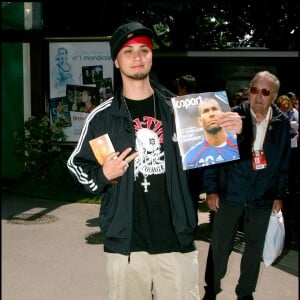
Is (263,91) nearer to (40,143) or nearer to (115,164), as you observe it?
(115,164)

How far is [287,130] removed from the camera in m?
3.83

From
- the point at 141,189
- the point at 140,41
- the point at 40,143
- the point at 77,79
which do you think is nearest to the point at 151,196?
the point at 141,189

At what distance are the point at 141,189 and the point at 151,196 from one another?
6cm

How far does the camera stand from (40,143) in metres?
8.68

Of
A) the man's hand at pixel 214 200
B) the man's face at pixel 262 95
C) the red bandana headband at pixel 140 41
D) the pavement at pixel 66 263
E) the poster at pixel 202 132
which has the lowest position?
the pavement at pixel 66 263

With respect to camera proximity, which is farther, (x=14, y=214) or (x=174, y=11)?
(x=174, y=11)

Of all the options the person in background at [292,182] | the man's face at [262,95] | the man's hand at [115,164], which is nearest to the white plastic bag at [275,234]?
the man's face at [262,95]

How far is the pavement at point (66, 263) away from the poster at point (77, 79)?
2449 mm

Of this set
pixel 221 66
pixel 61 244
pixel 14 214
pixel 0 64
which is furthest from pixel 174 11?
pixel 0 64

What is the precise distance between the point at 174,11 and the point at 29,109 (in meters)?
7.85

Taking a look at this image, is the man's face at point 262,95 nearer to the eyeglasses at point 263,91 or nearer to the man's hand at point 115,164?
the eyeglasses at point 263,91

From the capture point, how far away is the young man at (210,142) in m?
Answer: 2.70

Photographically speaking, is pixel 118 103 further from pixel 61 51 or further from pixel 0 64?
pixel 61 51

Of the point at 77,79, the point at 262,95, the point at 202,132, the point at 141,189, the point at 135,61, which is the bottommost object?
the point at 141,189
